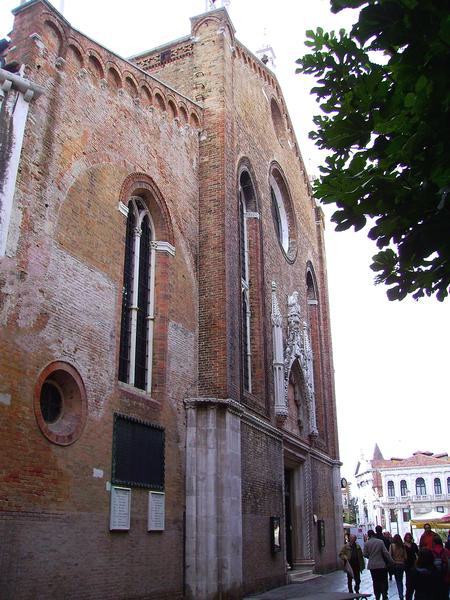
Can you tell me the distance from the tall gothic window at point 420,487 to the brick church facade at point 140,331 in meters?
63.1

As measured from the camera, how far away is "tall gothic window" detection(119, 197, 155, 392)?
504 inches

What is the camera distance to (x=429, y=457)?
3098 inches

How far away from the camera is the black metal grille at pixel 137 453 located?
37.3ft

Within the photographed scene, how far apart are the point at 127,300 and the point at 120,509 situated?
406 centimetres

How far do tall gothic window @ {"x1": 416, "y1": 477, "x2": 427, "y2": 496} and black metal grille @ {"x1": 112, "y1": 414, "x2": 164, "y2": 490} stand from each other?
72791 millimetres

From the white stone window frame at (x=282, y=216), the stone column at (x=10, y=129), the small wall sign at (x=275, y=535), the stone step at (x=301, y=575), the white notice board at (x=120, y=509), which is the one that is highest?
the white stone window frame at (x=282, y=216)

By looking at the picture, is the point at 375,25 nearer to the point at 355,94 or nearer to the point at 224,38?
the point at 355,94

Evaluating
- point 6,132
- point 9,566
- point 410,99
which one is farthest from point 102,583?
point 410,99

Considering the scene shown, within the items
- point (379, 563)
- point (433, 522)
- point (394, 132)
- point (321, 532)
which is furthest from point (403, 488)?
point (394, 132)

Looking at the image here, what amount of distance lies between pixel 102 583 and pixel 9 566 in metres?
2.12

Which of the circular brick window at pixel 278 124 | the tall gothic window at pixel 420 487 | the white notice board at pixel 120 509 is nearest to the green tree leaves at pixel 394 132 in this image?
the white notice board at pixel 120 509

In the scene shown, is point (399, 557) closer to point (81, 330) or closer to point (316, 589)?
point (316, 589)

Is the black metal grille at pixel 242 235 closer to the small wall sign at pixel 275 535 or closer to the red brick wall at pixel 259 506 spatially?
the red brick wall at pixel 259 506

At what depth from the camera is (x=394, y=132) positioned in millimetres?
3922
